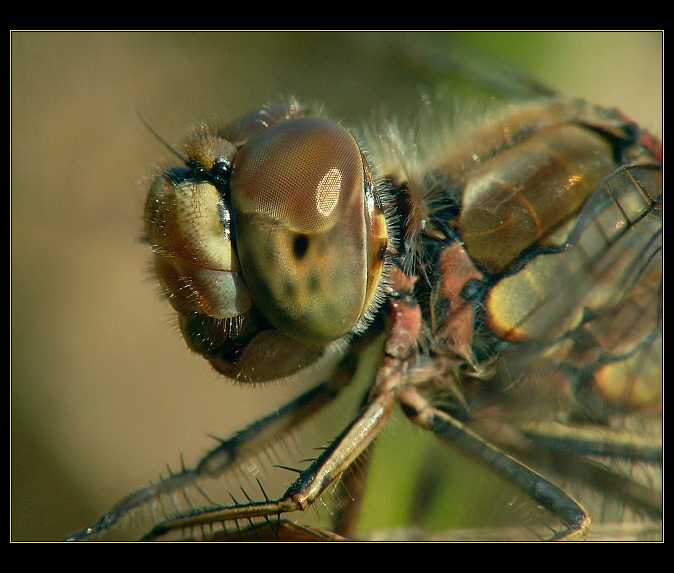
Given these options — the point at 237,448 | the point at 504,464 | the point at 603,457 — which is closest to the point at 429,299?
the point at 504,464

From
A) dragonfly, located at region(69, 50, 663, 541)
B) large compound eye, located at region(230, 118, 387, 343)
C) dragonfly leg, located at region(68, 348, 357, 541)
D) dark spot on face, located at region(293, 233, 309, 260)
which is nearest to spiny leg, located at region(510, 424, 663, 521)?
dragonfly, located at region(69, 50, 663, 541)

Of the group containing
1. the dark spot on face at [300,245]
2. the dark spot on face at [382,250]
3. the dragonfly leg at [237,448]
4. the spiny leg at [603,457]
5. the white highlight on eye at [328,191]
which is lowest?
the spiny leg at [603,457]

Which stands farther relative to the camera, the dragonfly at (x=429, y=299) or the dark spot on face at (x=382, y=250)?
the dark spot on face at (x=382, y=250)

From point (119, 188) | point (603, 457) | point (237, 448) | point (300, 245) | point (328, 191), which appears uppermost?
point (328, 191)

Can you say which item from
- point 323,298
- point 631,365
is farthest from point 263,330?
point 631,365

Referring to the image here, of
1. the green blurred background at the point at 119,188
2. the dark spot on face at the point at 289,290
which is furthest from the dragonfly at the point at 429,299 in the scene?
the green blurred background at the point at 119,188

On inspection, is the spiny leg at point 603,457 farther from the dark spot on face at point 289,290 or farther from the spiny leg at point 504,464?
the dark spot on face at point 289,290

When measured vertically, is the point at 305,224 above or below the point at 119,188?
above

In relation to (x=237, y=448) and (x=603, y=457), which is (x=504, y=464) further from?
A: (x=237, y=448)

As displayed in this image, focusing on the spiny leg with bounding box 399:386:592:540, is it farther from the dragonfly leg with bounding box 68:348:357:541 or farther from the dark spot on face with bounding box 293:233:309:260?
the dark spot on face with bounding box 293:233:309:260
